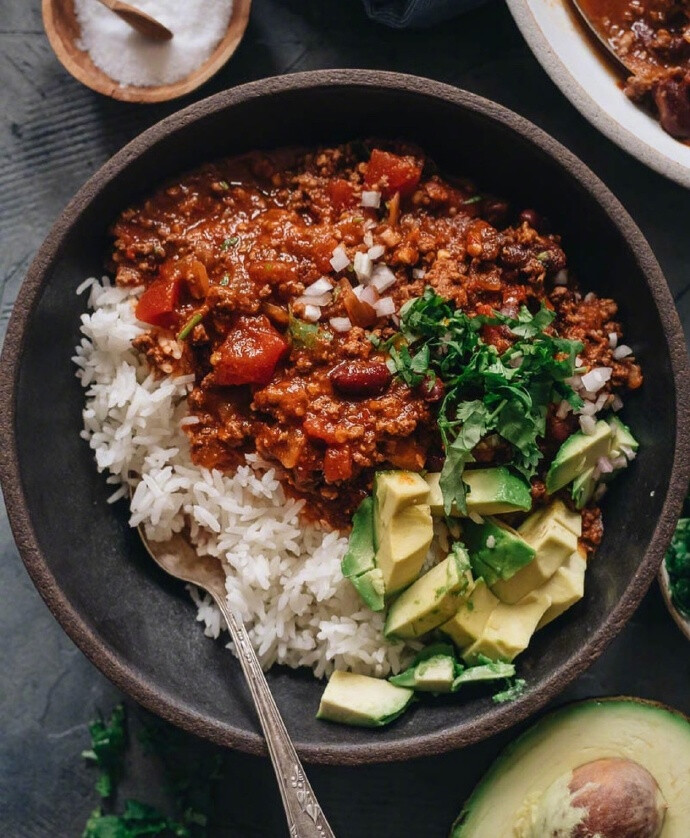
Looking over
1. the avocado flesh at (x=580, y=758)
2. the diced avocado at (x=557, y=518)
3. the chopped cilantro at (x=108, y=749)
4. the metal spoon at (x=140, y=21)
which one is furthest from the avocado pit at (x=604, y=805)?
the metal spoon at (x=140, y=21)

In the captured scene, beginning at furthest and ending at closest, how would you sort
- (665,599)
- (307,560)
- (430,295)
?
(665,599) → (307,560) → (430,295)

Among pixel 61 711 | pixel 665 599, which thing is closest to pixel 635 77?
pixel 665 599

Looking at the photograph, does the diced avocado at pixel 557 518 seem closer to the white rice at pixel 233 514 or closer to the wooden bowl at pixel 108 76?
the white rice at pixel 233 514

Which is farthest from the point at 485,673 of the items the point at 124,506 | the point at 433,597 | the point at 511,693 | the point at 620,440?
the point at 124,506

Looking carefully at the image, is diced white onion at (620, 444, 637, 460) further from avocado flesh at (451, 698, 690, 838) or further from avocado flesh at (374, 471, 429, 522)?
avocado flesh at (451, 698, 690, 838)

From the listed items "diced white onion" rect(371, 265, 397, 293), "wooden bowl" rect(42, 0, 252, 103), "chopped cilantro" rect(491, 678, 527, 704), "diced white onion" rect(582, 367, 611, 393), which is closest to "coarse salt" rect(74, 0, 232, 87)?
"wooden bowl" rect(42, 0, 252, 103)

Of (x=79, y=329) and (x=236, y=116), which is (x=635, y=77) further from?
(x=79, y=329)

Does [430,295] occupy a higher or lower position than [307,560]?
higher

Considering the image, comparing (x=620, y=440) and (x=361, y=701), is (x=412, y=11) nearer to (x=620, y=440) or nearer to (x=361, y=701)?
(x=620, y=440)
